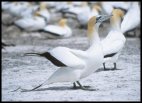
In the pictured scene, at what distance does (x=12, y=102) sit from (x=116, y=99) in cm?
164

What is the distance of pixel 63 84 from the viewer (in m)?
10.9

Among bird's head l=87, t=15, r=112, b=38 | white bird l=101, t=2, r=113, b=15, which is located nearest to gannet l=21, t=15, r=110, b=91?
bird's head l=87, t=15, r=112, b=38

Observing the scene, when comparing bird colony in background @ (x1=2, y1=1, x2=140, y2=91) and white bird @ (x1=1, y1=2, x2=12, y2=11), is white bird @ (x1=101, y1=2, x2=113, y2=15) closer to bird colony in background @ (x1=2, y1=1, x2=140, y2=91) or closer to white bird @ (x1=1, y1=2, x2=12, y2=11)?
bird colony in background @ (x1=2, y1=1, x2=140, y2=91)

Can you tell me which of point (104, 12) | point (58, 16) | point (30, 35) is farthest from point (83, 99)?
point (58, 16)

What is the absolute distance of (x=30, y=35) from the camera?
2217 cm

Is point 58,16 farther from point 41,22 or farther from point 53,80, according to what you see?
point 53,80

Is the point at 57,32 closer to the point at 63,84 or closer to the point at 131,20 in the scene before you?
the point at 131,20

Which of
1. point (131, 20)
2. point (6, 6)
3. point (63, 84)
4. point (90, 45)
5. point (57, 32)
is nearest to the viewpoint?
point (90, 45)

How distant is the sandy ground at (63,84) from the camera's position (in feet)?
31.6

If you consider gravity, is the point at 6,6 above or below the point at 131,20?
above

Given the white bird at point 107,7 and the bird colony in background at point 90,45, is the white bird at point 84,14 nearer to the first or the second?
the bird colony in background at point 90,45

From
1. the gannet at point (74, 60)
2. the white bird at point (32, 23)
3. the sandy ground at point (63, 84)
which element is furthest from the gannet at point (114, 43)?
the white bird at point (32, 23)

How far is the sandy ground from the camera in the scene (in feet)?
31.6

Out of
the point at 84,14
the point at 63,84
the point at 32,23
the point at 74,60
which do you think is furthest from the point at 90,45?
the point at 84,14
